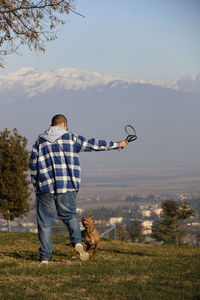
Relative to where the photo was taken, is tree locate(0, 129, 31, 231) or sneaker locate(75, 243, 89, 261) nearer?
sneaker locate(75, 243, 89, 261)

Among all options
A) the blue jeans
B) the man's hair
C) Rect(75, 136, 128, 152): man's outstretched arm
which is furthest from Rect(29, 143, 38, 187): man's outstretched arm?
Rect(75, 136, 128, 152): man's outstretched arm

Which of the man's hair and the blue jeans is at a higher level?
the man's hair

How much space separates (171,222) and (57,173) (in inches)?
876

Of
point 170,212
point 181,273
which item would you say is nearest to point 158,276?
point 181,273

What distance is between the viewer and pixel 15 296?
7109 millimetres

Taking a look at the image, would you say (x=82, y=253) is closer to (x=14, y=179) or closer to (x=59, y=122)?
(x=59, y=122)

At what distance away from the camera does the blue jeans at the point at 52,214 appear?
9.91 meters

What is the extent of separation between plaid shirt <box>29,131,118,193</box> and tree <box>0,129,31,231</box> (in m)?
17.8

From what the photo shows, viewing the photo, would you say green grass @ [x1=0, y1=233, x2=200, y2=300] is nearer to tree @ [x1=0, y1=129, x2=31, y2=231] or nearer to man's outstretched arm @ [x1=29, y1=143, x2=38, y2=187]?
man's outstretched arm @ [x1=29, y1=143, x2=38, y2=187]

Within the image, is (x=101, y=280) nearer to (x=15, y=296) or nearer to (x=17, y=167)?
(x=15, y=296)

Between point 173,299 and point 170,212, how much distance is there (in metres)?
23.6

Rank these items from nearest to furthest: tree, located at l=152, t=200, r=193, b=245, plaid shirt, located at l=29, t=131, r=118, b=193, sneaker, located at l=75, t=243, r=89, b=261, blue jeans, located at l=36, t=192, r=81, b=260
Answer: plaid shirt, located at l=29, t=131, r=118, b=193 → blue jeans, located at l=36, t=192, r=81, b=260 → sneaker, located at l=75, t=243, r=89, b=261 → tree, located at l=152, t=200, r=193, b=245

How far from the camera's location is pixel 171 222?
103 ft

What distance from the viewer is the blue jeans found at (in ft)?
32.5
